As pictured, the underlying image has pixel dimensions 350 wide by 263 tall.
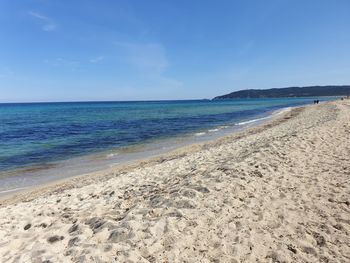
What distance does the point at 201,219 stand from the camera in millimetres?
5160

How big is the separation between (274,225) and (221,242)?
110 centimetres

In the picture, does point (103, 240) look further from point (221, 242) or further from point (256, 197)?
point (256, 197)

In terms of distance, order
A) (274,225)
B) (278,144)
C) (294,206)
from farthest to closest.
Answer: (278,144) → (294,206) → (274,225)

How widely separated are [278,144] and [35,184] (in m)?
9.67

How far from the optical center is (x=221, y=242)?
4465 millimetres

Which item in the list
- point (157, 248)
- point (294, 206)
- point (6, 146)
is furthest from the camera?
point (6, 146)

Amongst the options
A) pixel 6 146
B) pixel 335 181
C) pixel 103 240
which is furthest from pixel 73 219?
pixel 6 146

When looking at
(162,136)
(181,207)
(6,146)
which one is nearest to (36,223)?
(181,207)

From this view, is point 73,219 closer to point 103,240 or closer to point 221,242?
point 103,240

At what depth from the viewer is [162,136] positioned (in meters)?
24.2

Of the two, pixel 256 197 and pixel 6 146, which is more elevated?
pixel 256 197

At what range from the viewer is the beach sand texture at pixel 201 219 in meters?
4.24

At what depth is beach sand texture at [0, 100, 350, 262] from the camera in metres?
4.24

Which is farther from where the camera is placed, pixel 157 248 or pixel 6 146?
pixel 6 146
